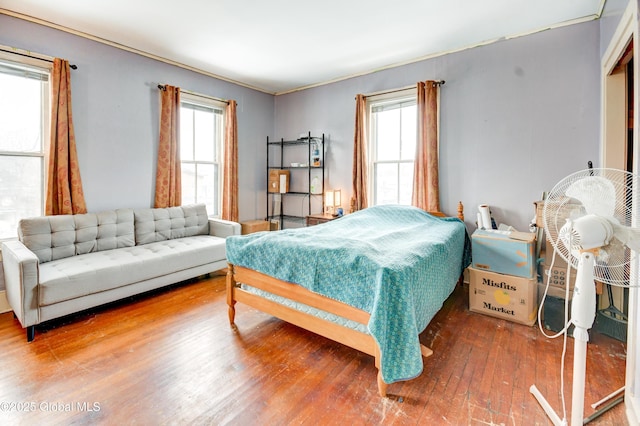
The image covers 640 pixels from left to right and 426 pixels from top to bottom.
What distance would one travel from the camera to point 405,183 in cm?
408

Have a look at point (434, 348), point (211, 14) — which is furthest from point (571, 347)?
point (211, 14)

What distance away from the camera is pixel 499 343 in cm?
229

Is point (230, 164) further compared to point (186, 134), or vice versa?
point (230, 164)

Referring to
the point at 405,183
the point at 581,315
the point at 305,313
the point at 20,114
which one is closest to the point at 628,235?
the point at 581,315

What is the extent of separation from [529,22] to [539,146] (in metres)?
1.16

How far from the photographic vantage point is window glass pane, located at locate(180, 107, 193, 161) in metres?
4.21

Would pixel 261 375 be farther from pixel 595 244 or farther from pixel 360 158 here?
pixel 360 158

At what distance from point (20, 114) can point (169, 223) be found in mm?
1692

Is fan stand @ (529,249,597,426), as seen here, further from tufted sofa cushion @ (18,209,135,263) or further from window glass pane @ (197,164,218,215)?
window glass pane @ (197,164,218,215)

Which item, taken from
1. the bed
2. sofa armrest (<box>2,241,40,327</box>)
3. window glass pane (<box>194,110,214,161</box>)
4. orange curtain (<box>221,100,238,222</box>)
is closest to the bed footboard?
the bed

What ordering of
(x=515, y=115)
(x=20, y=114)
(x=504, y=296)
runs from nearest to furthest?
(x=504, y=296), (x=20, y=114), (x=515, y=115)

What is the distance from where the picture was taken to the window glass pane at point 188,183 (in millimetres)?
4297

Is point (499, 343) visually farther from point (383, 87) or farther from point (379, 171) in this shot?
point (383, 87)

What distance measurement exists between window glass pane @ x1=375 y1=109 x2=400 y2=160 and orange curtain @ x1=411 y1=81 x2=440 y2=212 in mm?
431
